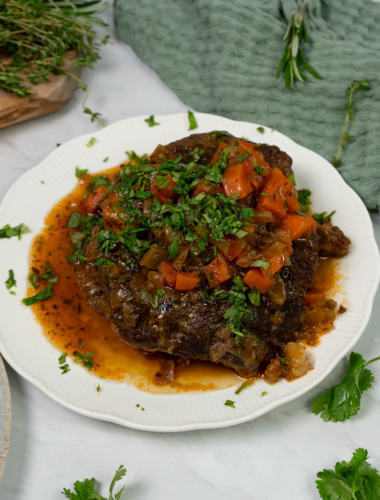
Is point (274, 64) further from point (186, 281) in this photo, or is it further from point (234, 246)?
point (186, 281)

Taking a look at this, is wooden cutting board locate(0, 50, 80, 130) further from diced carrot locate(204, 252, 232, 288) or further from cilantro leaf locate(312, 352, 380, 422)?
cilantro leaf locate(312, 352, 380, 422)

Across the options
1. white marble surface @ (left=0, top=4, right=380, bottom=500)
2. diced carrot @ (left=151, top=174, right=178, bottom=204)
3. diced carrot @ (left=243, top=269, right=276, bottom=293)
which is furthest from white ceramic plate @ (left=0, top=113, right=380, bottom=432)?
diced carrot @ (left=151, top=174, right=178, bottom=204)

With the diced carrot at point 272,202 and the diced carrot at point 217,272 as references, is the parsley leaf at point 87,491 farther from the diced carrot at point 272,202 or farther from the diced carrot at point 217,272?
the diced carrot at point 272,202

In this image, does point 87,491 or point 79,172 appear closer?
point 87,491

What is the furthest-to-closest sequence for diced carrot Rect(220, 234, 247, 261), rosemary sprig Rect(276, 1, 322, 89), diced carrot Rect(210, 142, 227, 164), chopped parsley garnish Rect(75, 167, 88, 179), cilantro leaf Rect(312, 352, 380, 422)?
rosemary sprig Rect(276, 1, 322, 89) < chopped parsley garnish Rect(75, 167, 88, 179) < diced carrot Rect(210, 142, 227, 164) < cilantro leaf Rect(312, 352, 380, 422) < diced carrot Rect(220, 234, 247, 261)

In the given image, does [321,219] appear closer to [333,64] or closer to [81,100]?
[333,64]

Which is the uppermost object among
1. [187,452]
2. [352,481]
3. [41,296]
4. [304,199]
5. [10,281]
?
[304,199]

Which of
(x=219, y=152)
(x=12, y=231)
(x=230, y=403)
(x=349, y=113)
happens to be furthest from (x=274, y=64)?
(x=230, y=403)

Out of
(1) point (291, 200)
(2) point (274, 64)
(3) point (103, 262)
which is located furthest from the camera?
(2) point (274, 64)
